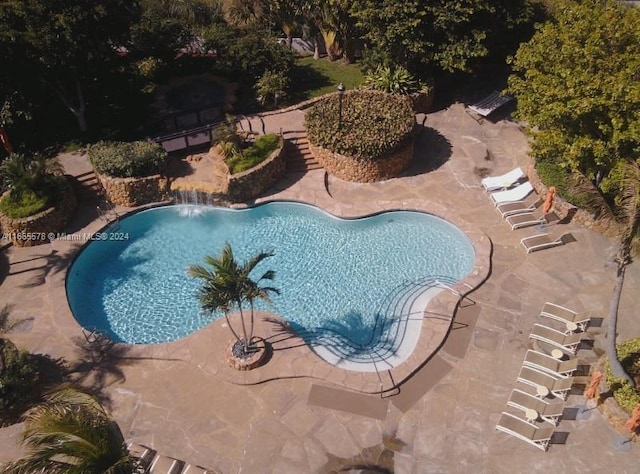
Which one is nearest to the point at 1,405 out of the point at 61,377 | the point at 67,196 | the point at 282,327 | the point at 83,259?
the point at 61,377

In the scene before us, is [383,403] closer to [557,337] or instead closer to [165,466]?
[557,337]

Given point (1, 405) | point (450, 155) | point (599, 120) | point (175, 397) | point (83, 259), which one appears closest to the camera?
point (1, 405)

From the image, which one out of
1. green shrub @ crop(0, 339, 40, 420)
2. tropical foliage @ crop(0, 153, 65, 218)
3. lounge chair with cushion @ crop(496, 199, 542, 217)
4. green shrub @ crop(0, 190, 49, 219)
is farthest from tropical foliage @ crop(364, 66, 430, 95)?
green shrub @ crop(0, 339, 40, 420)

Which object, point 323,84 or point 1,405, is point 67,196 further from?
point 323,84

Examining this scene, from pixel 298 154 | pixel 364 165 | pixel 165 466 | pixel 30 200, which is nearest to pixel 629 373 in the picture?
pixel 364 165

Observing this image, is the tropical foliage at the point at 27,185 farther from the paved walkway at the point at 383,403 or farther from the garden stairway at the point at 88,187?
the paved walkway at the point at 383,403

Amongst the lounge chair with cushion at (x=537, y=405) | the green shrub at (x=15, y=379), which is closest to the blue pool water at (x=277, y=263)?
the green shrub at (x=15, y=379)
